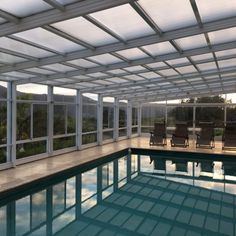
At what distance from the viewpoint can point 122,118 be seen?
60.8 feet

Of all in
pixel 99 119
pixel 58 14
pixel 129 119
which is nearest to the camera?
pixel 58 14

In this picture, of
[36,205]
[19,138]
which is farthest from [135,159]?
[36,205]

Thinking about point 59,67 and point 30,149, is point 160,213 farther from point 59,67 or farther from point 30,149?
point 30,149

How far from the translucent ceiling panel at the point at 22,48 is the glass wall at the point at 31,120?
11.1ft

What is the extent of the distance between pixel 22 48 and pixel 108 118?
10.9 metres

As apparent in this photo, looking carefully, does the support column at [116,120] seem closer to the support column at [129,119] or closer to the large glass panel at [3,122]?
the support column at [129,119]

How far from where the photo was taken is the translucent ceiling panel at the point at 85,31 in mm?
5038

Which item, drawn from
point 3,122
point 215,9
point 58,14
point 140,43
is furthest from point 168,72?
point 58,14

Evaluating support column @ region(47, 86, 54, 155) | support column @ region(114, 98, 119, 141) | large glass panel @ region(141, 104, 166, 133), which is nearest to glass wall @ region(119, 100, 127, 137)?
support column @ region(114, 98, 119, 141)

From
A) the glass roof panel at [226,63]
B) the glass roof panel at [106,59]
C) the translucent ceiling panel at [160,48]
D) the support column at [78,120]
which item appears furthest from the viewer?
the support column at [78,120]

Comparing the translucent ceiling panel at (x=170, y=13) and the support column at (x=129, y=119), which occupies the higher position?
the translucent ceiling panel at (x=170, y=13)

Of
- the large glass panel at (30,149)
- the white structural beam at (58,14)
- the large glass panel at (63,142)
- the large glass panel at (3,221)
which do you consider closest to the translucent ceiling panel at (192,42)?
the white structural beam at (58,14)

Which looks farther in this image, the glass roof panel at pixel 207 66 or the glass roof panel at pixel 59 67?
the glass roof panel at pixel 207 66

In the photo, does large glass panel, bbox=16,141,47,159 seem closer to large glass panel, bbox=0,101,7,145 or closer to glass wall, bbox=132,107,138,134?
large glass panel, bbox=0,101,7,145
